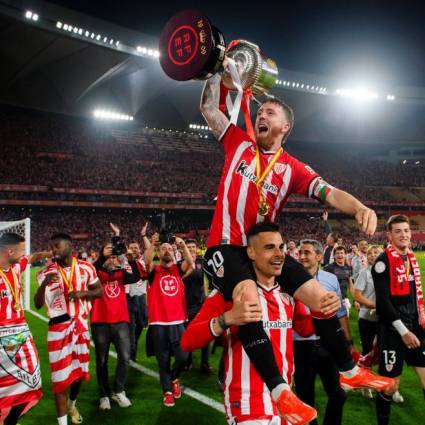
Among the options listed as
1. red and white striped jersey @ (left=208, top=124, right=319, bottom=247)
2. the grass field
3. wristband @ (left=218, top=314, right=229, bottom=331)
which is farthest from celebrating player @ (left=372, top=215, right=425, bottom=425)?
wristband @ (left=218, top=314, right=229, bottom=331)

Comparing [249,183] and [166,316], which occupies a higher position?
[249,183]

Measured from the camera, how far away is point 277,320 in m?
2.97

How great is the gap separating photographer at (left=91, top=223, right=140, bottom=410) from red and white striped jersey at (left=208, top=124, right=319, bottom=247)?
3147mm

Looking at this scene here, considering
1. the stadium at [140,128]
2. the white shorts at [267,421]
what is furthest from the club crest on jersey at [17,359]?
the stadium at [140,128]

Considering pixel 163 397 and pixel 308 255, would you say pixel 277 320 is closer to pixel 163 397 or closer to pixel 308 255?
pixel 308 255

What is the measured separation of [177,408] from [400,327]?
309 centimetres

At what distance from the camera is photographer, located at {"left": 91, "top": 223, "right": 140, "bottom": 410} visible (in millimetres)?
6270

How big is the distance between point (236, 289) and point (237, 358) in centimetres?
44

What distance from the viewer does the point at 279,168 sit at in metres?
3.42

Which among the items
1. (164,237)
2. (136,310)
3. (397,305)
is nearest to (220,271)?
(397,305)

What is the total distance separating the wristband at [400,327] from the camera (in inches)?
181

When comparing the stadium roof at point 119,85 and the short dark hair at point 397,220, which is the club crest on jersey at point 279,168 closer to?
the short dark hair at point 397,220

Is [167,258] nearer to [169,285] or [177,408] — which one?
[169,285]

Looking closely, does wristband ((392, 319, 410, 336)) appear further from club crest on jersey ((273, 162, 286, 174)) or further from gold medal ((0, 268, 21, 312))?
gold medal ((0, 268, 21, 312))
